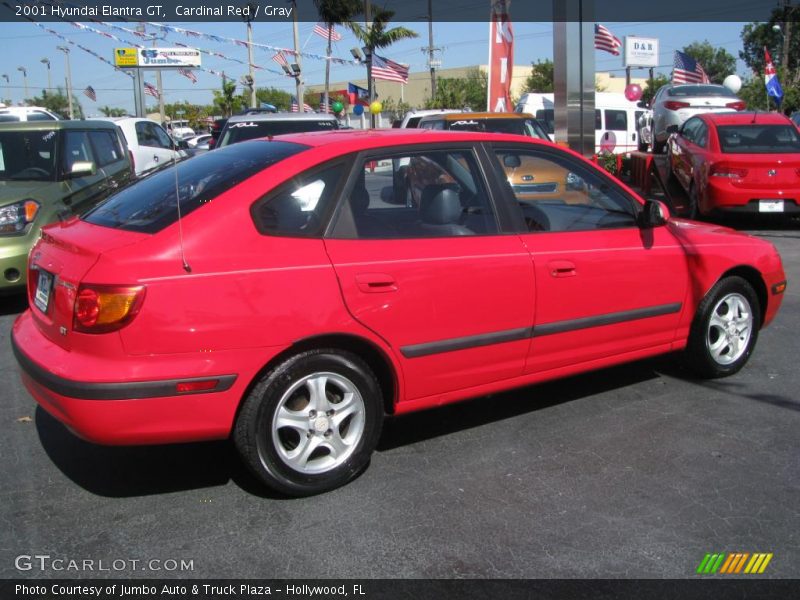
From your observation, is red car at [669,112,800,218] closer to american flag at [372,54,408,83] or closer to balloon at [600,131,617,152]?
balloon at [600,131,617,152]

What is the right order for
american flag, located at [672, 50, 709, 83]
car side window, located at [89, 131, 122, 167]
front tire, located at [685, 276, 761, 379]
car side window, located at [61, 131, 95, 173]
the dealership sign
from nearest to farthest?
front tire, located at [685, 276, 761, 379] → car side window, located at [61, 131, 95, 173] → car side window, located at [89, 131, 122, 167] → american flag, located at [672, 50, 709, 83] → the dealership sign

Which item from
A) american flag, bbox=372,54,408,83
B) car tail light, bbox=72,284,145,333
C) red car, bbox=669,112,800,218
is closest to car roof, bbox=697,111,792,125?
red car, bbox=669,112,800,218

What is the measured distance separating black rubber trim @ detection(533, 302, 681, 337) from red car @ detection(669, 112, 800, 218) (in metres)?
6.82

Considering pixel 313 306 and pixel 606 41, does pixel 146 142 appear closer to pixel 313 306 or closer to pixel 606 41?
pixel 313 306

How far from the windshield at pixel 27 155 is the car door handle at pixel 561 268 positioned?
5492mm

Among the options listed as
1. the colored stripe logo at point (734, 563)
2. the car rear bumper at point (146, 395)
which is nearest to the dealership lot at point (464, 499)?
the colored stripe logo at point (734, 563)

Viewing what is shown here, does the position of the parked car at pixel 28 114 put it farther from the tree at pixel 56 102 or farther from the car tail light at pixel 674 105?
the tree at pixel 56 102

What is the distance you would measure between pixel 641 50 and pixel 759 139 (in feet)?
112

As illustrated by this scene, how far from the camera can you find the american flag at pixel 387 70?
28.3 meters

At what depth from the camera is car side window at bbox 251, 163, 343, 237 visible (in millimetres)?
3439

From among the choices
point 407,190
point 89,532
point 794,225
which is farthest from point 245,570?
point 794,225

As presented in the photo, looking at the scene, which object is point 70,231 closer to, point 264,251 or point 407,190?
point 264,251

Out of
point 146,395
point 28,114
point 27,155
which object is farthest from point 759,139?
point 28,114

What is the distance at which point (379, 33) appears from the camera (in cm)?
3250
